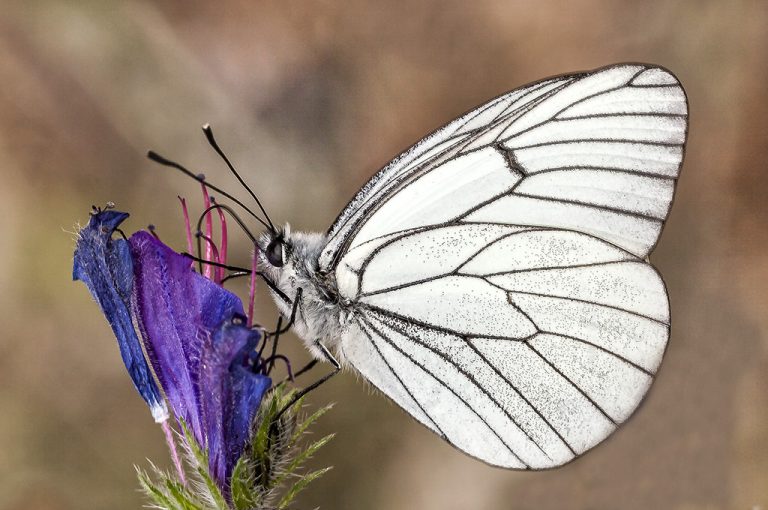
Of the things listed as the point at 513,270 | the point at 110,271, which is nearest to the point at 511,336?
the point at 513,270

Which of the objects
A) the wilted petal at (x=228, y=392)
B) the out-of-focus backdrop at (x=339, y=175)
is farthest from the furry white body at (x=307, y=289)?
the out-of-focus backdrop at (x=339, y=175)

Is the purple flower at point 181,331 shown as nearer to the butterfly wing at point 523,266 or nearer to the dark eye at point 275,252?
the dark eye at point 275,252

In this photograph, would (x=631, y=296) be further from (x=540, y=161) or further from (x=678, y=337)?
(x=678, y=337)

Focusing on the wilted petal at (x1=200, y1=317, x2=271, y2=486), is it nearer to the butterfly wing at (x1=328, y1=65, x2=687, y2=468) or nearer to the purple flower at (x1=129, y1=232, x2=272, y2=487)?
the purple flower at (x1=129, y1=232, x2=272, y2=487)

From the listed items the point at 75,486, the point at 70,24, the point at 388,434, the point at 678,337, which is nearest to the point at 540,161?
the point at 388,434

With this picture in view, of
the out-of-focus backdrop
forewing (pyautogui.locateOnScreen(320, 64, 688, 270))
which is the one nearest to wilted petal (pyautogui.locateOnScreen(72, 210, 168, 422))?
forewing (pyautogui.locateOnScreen(320, 64, 688, 270))

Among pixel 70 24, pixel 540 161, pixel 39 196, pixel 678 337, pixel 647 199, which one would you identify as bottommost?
pixel 678 337

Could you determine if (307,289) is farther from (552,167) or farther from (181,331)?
(552,167)
